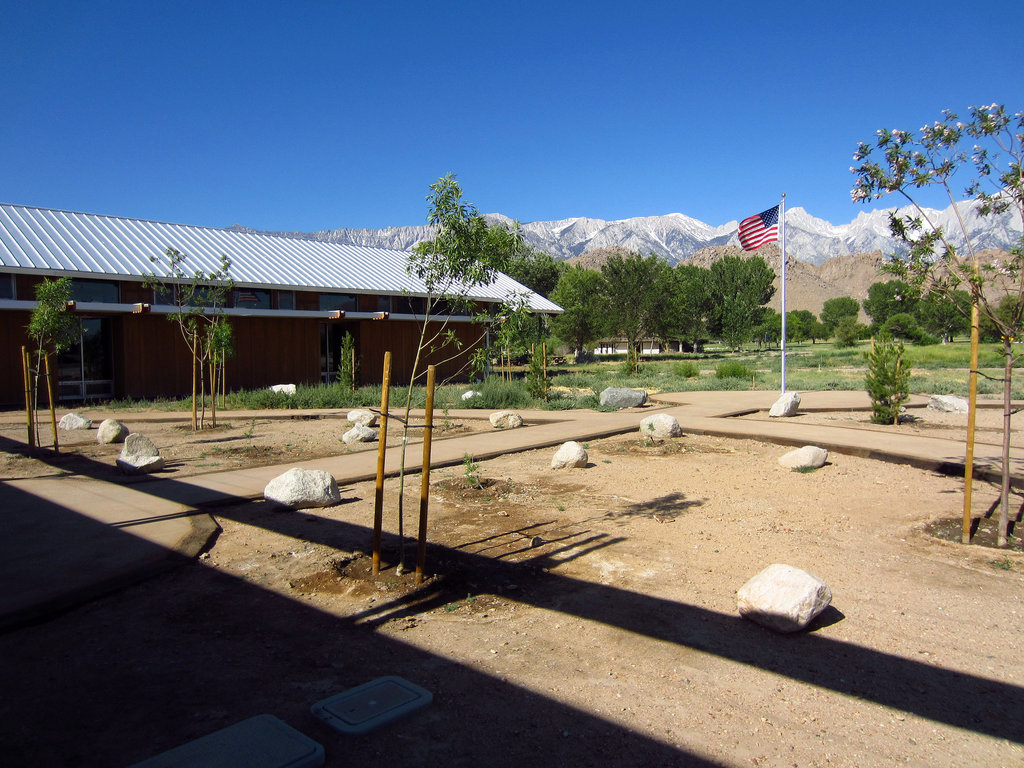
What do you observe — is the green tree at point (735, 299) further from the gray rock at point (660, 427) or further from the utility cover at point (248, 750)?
the utility cover at point (248, 750)

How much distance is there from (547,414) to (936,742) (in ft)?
43.0

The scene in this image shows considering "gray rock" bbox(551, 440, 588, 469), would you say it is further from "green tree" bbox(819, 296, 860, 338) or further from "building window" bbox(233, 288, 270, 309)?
"green tree" bbox(819, 296, 860, 338)

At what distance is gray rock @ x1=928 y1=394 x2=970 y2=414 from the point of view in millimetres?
15562

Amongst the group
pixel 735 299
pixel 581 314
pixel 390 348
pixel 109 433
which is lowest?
pixel 109 433

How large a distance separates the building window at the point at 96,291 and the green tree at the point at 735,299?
183ft

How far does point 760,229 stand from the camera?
765 inches

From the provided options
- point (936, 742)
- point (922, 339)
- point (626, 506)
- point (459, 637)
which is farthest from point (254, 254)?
point (922, 339)

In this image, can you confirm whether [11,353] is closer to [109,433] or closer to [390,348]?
[109,433]

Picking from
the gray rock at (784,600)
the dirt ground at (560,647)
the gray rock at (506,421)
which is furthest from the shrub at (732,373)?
the gray rock at (784,600)

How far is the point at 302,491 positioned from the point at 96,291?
15631mm

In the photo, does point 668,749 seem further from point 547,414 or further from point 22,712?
point 547,414

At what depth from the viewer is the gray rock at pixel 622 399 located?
57.9ft

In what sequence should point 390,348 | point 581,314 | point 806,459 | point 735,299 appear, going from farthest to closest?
point 735,299
point 581,314
point 390,348
point 806,459

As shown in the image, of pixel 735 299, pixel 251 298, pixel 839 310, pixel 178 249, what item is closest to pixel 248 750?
pixel 251 298
